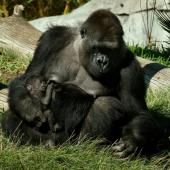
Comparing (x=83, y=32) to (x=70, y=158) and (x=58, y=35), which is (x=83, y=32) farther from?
(x=70, y=158)

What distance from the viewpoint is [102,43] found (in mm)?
5508

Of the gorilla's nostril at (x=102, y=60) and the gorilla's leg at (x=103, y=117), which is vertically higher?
the gorilla's nostril at (x=102, y=60)

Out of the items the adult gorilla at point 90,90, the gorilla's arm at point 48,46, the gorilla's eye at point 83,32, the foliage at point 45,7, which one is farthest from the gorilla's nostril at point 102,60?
the foliage at point 45,7

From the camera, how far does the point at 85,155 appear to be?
5293 millimetres

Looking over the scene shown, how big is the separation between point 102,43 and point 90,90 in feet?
1.85

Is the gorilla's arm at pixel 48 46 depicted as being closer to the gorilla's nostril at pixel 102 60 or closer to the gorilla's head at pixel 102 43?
the gorilla's head at pixel 102 43

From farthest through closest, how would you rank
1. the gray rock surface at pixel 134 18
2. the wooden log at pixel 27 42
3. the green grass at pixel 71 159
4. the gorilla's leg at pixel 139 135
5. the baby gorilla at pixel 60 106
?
the gray rock surface at pixel 134 18 < the wooden log at pixel 27 42 < the gorilla's leg at pixel 139 135 < the baby gorilla at pixel 60 106 < the green grass at pixel 71 159

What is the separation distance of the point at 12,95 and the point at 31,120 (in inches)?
12.3

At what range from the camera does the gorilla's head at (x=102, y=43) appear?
5.52 meters

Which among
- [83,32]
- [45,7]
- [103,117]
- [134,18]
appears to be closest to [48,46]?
[83,32]

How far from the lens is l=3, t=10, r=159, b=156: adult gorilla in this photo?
560 centimetres

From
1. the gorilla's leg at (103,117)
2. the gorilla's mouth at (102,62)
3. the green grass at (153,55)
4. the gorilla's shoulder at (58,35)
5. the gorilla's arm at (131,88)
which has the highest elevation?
the gorilla's shoulder at (58,35)

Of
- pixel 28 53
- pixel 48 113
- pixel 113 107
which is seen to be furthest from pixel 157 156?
pixel 28 53

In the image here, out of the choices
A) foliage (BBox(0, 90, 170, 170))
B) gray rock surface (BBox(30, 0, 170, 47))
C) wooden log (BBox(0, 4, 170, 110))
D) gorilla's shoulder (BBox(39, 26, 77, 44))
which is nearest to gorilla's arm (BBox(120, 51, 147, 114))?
foliage (BBox(0, 90, 170, 170))
